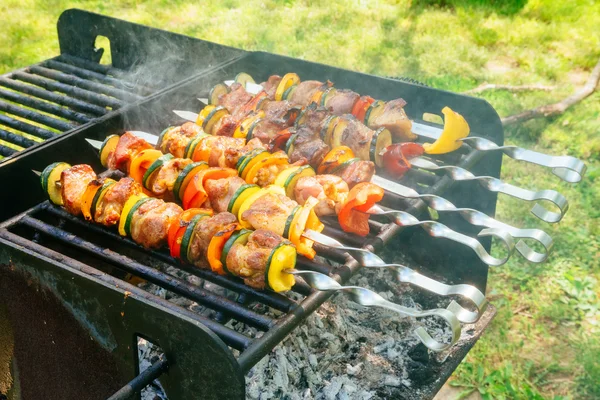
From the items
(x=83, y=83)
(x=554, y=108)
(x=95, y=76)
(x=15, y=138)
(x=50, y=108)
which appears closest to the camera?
(x=15, y=138)

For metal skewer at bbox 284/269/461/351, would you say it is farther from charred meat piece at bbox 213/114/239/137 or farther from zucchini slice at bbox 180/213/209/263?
charred meat piece at bbox 213/114/239/137

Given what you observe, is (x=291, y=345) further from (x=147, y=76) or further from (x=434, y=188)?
(x=147, y=76)

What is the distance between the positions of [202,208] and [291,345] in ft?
2.79

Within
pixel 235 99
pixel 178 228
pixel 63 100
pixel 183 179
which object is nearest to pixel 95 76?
pixel 63 100

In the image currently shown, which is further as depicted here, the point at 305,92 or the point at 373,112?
the point at 305,92

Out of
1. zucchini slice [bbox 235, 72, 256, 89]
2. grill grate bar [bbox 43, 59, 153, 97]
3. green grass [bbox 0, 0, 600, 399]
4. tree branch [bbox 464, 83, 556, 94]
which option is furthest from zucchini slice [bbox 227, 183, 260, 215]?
tree branch [bbox 464, 83, 556, 94]

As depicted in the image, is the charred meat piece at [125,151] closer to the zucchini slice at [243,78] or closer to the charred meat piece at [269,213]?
the charred meat piece at [269,213]

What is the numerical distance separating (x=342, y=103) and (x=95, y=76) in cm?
199

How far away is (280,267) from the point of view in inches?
86.7

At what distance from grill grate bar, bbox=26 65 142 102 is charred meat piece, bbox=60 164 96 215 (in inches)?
51.0

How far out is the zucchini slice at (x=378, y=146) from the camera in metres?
3.02

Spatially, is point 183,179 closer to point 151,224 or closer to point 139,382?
point 151,224

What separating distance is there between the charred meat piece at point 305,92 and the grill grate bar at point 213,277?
1.41 m

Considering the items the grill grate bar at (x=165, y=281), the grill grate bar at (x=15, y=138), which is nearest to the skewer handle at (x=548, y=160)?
the grill grate bar at (x=165, y=281)
